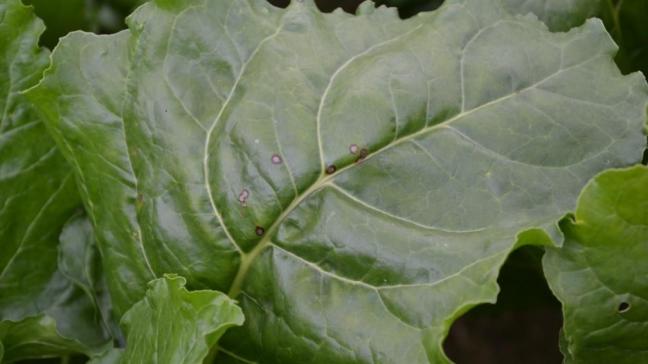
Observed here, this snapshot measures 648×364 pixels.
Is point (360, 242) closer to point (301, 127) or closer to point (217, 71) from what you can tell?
point (301, 127)

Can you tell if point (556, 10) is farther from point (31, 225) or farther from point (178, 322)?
point (31, 225)

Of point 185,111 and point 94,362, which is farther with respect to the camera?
point 94,362

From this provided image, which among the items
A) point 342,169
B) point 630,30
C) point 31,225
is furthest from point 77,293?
point 630,30

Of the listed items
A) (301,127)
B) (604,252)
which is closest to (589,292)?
(604,252)

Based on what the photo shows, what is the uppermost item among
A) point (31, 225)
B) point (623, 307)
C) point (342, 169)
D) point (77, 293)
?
point (342, 169)

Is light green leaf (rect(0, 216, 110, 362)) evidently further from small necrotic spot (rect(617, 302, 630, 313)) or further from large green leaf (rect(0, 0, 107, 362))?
small necrotic spot (rect(617, 302, 630, 313))

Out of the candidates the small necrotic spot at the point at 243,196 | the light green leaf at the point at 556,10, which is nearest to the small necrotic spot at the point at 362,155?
the small necrotic spot at the point at 243,196

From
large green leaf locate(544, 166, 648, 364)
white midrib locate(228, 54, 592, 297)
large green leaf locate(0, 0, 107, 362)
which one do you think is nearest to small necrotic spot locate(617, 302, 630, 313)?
large green leaf locate(544, 166, 648, 364)
